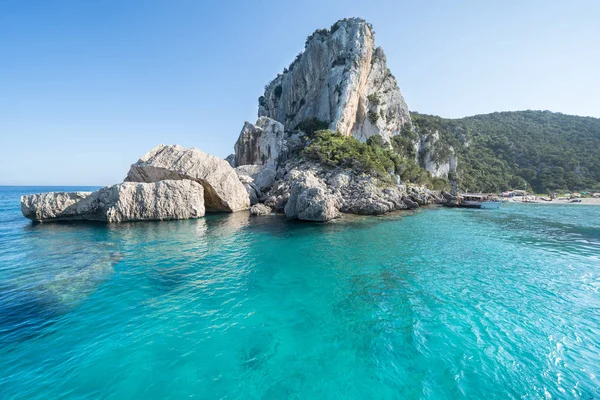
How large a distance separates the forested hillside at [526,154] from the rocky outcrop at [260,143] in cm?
4775

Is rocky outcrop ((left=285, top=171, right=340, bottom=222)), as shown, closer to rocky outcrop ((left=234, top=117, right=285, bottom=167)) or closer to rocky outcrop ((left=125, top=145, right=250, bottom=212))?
rocky outcrop ((left=125, top=145, right=250, bottom=212))

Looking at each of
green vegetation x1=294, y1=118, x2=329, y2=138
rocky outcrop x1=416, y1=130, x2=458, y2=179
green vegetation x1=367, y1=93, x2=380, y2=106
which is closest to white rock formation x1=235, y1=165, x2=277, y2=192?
green vegetation x1=294, y1=118, x2=329, y2=138

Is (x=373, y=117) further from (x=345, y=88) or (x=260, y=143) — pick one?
(x=260, y=143)

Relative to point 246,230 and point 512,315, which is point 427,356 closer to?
point 512,315

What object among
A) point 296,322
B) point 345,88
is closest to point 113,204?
point 296,322

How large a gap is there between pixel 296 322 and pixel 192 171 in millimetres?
22352

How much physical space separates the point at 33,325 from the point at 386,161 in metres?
39.3

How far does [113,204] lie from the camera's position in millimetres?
22031

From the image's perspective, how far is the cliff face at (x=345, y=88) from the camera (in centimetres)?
4947

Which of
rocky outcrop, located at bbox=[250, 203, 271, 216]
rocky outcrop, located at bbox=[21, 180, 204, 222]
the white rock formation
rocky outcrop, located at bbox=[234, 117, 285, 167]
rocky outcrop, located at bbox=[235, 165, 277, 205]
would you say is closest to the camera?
rocky outcrop, located at bbox=[21, 180, 204, 222]

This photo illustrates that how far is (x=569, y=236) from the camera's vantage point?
1927cm

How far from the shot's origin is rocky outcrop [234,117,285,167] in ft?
139

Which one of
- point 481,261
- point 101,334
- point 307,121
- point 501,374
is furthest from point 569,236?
point 307,121

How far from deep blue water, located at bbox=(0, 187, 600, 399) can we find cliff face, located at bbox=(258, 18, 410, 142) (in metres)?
40.1
